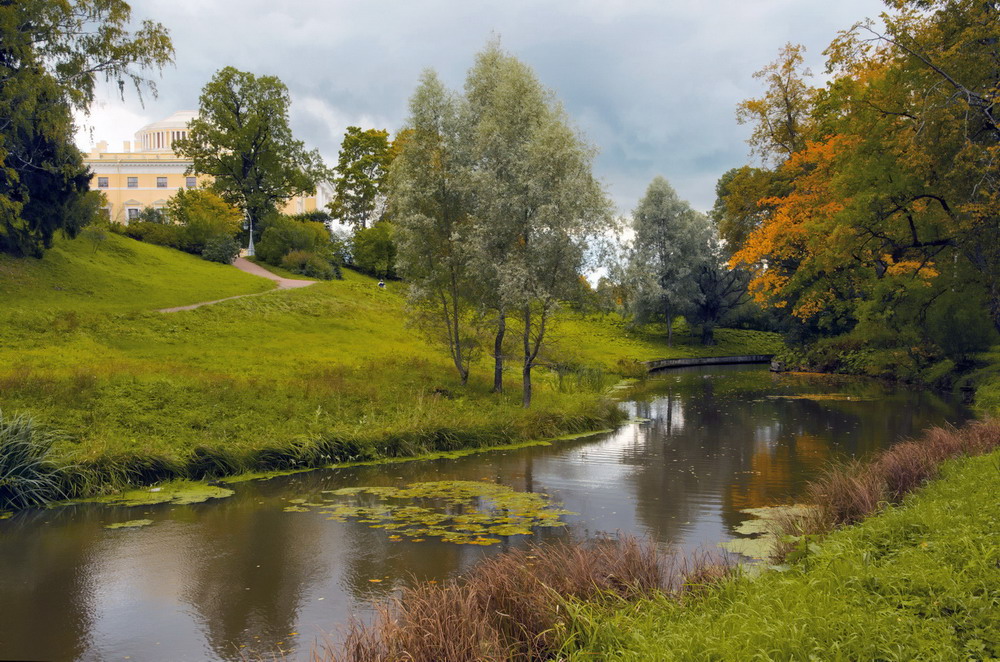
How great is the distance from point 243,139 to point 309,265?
16283 mm

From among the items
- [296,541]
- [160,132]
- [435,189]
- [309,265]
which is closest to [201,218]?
[309,265]

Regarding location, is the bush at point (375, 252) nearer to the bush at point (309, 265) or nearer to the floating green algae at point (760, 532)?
the bush at point (309, 265)

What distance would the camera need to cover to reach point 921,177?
2250 centimetres

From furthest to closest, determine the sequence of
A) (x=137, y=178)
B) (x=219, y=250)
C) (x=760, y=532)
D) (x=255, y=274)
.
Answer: (x=137, y=178) → (x=219, y=250) → (x=255, y=274) → (x=760, y=532)

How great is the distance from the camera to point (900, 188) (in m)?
23.1

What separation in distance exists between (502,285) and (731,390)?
1894cm

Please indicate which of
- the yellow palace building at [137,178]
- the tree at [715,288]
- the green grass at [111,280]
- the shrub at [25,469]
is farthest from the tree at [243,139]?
the shrub at [25,469]

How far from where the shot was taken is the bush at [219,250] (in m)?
45.1

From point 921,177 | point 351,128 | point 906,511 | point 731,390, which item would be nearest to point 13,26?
point 906,511

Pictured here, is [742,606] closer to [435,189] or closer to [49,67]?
[435,189]

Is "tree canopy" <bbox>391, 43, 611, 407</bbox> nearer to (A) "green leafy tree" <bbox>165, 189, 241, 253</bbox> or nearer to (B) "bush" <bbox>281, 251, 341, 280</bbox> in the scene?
(B) "bush" <bbox>281, 251, 341, 280</bbox>

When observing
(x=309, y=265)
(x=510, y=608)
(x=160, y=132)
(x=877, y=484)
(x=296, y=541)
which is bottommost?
(x=296, y=541)

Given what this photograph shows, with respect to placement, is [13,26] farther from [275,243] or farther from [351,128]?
[351,128]

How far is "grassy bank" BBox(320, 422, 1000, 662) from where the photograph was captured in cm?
502
